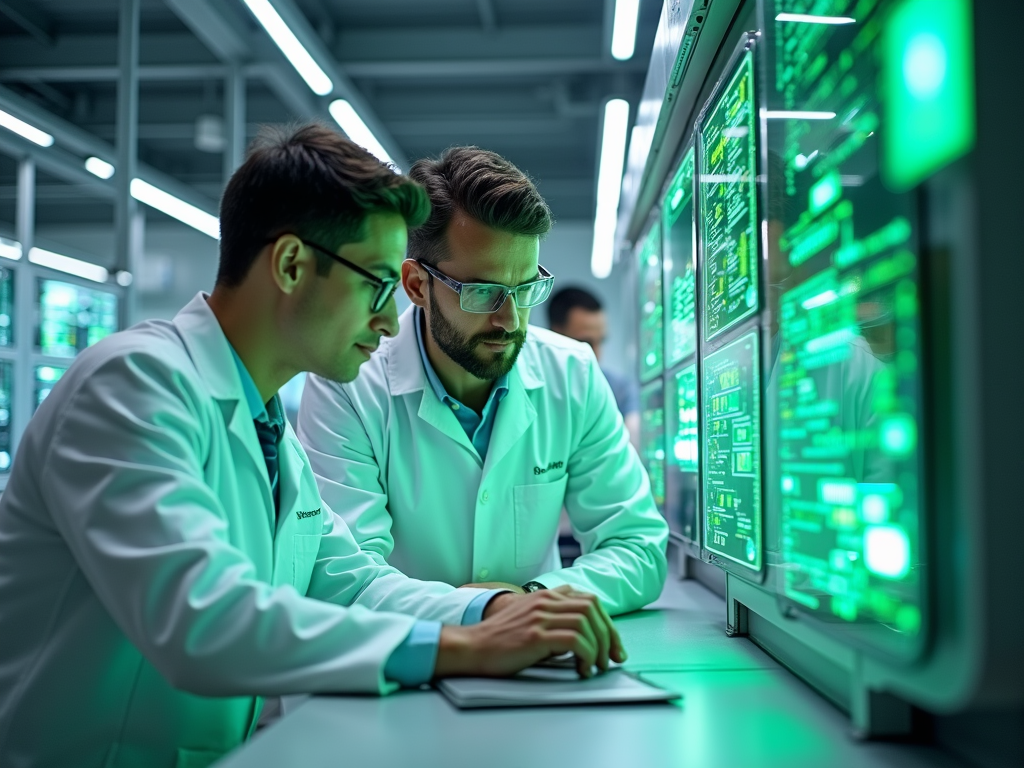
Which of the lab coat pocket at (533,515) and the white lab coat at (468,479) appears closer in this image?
the white lab coat at (468,479)

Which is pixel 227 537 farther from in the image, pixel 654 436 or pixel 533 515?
pixel 654 436

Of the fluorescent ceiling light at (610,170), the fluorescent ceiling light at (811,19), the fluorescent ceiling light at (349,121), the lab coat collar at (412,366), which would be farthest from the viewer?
the fluorescent ceiling light at (349,121)

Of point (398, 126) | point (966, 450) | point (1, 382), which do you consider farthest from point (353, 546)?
point (398, 126)

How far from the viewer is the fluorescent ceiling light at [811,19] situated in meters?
0.98

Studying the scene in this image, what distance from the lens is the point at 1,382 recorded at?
15.5 feet

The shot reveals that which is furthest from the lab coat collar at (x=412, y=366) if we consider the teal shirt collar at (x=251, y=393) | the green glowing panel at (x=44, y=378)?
the green glowing panel at (x=44, y=378)

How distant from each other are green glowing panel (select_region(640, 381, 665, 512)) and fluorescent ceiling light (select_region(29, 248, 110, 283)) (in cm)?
338

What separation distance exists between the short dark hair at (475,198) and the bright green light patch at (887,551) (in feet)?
3.81

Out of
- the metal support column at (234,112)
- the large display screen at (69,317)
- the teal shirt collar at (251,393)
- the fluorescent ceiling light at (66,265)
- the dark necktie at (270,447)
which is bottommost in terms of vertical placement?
the dark necktie at (270,447)

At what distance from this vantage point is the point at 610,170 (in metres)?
4.57

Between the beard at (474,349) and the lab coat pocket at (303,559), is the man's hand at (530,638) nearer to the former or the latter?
the lab coat pocket at (303,559)

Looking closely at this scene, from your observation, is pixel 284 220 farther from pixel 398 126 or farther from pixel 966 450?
pixel 398 126

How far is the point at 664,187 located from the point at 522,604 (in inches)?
69.5

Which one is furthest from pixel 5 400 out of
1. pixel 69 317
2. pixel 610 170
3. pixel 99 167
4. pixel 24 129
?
pixel 610 170
